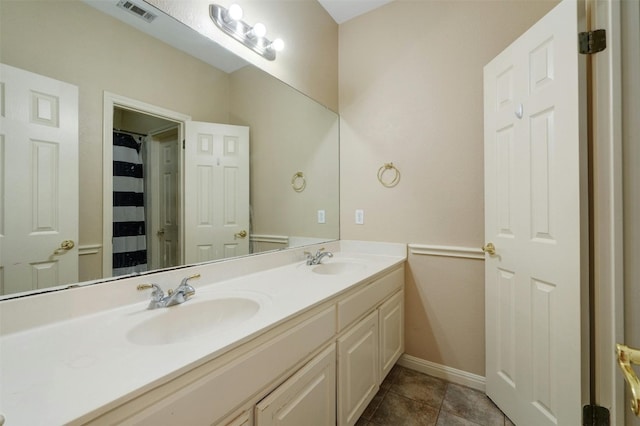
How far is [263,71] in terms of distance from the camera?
5.05ft

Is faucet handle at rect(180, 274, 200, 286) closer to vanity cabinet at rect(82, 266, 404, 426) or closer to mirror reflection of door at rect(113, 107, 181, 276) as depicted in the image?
mirror reflection of door at rect(113, 107, 181, 276)

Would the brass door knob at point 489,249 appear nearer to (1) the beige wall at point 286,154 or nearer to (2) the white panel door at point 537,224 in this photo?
(2) the white panel door at point 537,224

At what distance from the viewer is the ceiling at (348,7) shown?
1.98 m

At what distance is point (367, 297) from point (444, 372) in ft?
3.15

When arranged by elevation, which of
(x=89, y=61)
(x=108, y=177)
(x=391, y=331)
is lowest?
(x=391, y=331)

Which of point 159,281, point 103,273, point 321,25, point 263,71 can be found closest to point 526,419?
point 159,281

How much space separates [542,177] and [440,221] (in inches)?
25.9

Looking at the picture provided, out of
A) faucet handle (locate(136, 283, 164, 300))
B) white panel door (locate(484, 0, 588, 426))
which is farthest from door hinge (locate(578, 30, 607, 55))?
faucet handle (locate(136, 283, 164, 300))

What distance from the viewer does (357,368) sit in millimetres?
1281

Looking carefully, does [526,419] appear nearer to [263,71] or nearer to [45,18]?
[263,71]

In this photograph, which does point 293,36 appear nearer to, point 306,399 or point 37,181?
point 37,181

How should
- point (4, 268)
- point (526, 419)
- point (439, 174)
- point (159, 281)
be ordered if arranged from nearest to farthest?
point (4, 268), point (159, 281), point (526, 419), point (439, 174)

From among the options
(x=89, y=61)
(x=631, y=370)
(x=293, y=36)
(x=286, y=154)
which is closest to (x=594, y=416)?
(x=631, y=370)

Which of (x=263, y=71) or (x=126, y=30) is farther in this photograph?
(x=263, y=71)
